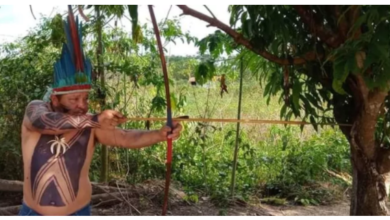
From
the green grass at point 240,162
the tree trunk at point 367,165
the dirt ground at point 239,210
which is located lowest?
the dirt ground at point 239,210

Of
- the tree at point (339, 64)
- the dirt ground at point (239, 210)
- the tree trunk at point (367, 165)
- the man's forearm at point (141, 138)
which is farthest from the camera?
the dirt ground at point (239, 210)

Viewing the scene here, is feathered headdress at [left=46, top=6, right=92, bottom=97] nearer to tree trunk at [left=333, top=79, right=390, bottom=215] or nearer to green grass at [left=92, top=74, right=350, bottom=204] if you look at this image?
tree trunk at [left=333, top=79, right=390, bottom=215]

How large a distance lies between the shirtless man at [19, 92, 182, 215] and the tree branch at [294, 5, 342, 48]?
0.75m

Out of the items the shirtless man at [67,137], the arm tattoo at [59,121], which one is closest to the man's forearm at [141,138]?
the shirtless man at [67,137]

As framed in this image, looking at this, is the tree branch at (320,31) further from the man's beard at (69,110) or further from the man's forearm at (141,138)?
the man's beard at (69,110)

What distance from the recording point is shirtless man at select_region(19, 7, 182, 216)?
188 centimetres

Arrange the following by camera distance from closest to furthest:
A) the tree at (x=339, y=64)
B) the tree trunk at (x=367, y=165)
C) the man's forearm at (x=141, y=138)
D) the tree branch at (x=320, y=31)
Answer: the tree at (x=339, y=64) → the man's forearm at (x=141, y=138) → the tree branch at (x=320, y=31) → the tree trunk at (x=367, y=165)

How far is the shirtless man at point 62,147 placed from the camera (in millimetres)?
1876

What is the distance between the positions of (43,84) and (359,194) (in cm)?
252

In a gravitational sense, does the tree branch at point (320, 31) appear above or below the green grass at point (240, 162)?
above

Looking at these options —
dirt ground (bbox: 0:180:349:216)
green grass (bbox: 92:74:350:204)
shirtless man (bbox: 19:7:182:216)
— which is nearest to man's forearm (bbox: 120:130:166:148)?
shirtless man (bbox: 19:7:182:216)

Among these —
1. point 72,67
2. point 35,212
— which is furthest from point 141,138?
point 35,212

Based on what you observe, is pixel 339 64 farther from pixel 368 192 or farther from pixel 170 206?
pixel 170 206

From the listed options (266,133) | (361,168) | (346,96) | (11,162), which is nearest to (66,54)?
(346,96)
